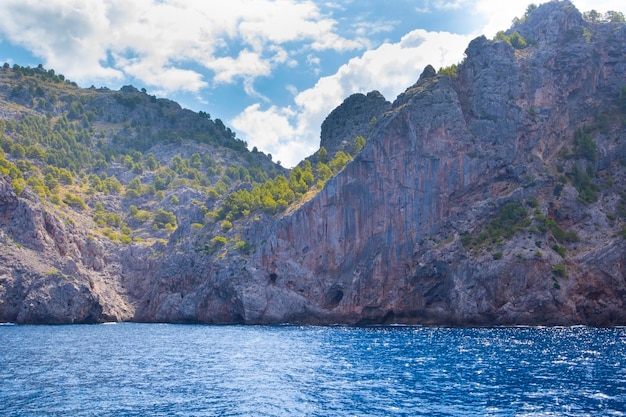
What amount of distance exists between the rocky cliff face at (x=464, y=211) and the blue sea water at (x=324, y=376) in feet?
64.7

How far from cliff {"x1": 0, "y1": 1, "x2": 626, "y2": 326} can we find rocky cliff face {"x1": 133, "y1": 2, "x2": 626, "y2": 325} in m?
0.28

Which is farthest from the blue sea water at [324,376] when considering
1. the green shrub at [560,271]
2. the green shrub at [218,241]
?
the green shrub at [218,241]

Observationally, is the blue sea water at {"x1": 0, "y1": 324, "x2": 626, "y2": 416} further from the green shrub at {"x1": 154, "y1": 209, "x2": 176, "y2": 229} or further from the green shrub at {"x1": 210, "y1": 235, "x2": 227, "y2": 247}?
the green shrub at {"x1": 154, "y1": 209, "x2": 176, "y2": 229}

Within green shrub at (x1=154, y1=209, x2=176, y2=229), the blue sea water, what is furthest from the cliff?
green shrub at (x1=154, y1=209, x2=176, y2=229)

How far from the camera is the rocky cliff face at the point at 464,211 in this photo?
3814 inches

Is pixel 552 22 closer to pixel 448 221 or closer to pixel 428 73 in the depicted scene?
pixel 428 73

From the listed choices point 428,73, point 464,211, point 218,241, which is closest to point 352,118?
point 428,73

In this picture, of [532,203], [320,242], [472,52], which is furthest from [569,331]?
[472,52]

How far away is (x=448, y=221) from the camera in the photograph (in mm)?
109312

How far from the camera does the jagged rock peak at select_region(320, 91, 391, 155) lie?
16662 cm

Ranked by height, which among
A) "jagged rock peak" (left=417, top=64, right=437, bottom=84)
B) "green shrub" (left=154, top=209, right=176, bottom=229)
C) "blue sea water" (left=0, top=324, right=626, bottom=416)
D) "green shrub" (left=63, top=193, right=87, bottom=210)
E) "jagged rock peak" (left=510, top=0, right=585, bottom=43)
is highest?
"jagged rock peak" (left=510, top=0, right=585, bottom=43)

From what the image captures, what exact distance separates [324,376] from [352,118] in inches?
5117

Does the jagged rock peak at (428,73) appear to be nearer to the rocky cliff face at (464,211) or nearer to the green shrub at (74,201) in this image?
the rocky cliff face at (464,211)

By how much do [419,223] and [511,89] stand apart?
34.9 m
